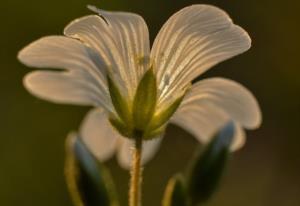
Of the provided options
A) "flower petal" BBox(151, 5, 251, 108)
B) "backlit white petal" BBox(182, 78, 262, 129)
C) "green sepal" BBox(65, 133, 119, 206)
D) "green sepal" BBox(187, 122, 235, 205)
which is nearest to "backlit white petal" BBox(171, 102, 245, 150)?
"backlit white petal" BBox(182, 78, 262, 129)

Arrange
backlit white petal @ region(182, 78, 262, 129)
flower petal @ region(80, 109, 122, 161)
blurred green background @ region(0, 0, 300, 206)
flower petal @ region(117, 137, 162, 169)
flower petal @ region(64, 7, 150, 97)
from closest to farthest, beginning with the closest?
flower petal @ region(64, 7, 150, 97) < backlit white petal @ region(182, 78, 262, 129) < flower petal @ region(80, 109, 122, 161) < flower petal @ region(117, 137, 162, 169) < blurred green background @ region(0, 0, 300, 206)

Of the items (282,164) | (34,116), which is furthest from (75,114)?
(282,164)

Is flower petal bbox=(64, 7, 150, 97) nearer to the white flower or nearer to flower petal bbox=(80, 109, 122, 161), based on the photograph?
the white flower

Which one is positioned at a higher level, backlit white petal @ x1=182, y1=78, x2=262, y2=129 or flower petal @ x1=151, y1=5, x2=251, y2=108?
flower petal @ x1=151, y1=5, x2=251, y2=108

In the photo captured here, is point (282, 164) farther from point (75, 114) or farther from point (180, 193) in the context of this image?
point (180, 193)

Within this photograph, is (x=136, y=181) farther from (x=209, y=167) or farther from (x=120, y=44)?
(x=120, y=44)
